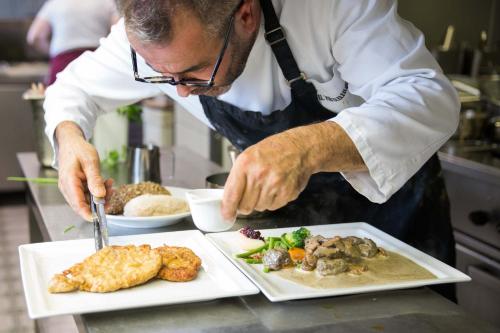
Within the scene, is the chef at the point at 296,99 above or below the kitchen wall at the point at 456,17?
below

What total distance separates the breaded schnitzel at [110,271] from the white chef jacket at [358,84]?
0.49 m

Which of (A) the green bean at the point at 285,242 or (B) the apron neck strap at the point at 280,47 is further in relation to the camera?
(B) the apron neck strap at the point at 280,47

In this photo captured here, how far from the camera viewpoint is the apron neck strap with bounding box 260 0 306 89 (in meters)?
1.71

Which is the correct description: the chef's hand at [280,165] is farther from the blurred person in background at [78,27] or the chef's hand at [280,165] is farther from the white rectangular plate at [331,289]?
the blurred person in background at [78,27]

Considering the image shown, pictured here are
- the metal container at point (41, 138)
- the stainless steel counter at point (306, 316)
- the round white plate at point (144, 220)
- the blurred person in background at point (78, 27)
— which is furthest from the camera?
the blurred person in background at point (78, 27)

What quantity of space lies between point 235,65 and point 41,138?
1.19m

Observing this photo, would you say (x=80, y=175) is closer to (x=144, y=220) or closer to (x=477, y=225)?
(x=144, y=220)

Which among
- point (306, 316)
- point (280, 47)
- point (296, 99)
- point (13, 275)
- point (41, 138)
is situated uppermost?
point (280, 47)

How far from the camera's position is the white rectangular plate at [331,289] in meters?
1.27

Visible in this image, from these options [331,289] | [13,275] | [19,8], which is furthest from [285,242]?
[19,8]

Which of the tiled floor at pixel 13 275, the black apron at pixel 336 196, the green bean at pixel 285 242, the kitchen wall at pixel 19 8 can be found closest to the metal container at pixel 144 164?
the black apron at pixel 336 196

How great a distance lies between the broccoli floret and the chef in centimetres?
13

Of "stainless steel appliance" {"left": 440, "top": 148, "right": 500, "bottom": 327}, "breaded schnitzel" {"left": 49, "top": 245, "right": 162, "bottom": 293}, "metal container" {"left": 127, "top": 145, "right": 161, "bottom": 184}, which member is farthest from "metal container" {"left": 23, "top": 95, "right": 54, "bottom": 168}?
"stainless steel appliance" {"left": 440, "top": 148, "right": 500, "bottom": 327}

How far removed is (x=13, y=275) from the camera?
3789mm
